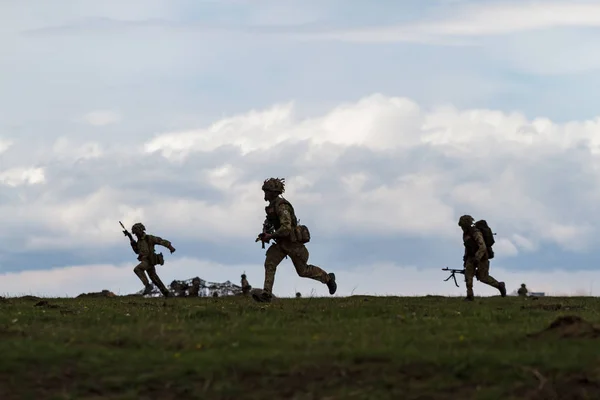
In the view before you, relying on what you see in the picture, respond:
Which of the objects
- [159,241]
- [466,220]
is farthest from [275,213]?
[159,241]

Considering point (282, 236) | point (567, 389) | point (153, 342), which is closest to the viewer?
point (567, 389)

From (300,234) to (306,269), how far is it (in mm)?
1105

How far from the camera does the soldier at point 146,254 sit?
122ft

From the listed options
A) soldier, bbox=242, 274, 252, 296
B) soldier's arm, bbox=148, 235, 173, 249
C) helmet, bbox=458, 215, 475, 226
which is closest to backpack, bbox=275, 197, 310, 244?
helmet, bbox=458, 215, 475, 226

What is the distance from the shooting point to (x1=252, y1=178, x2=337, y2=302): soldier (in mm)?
29422

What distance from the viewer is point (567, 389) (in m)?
14.2

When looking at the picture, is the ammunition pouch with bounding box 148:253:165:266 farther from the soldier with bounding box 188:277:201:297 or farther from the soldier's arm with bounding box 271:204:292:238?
the soldier's arm with bounding box 271:204:292:238

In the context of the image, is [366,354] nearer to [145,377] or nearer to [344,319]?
[145,377]

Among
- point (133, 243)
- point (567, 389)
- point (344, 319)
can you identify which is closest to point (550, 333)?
point (567, 389)

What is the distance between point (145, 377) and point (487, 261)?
1821 cm

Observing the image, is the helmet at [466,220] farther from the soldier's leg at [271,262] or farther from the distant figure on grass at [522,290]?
the distant figure on grass at [522,290]

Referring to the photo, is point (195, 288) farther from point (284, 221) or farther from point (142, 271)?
point (284, 221)

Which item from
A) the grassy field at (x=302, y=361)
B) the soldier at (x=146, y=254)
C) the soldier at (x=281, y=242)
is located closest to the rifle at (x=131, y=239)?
the soldier at (x=146, y=254)

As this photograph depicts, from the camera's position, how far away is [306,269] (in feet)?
99.2
